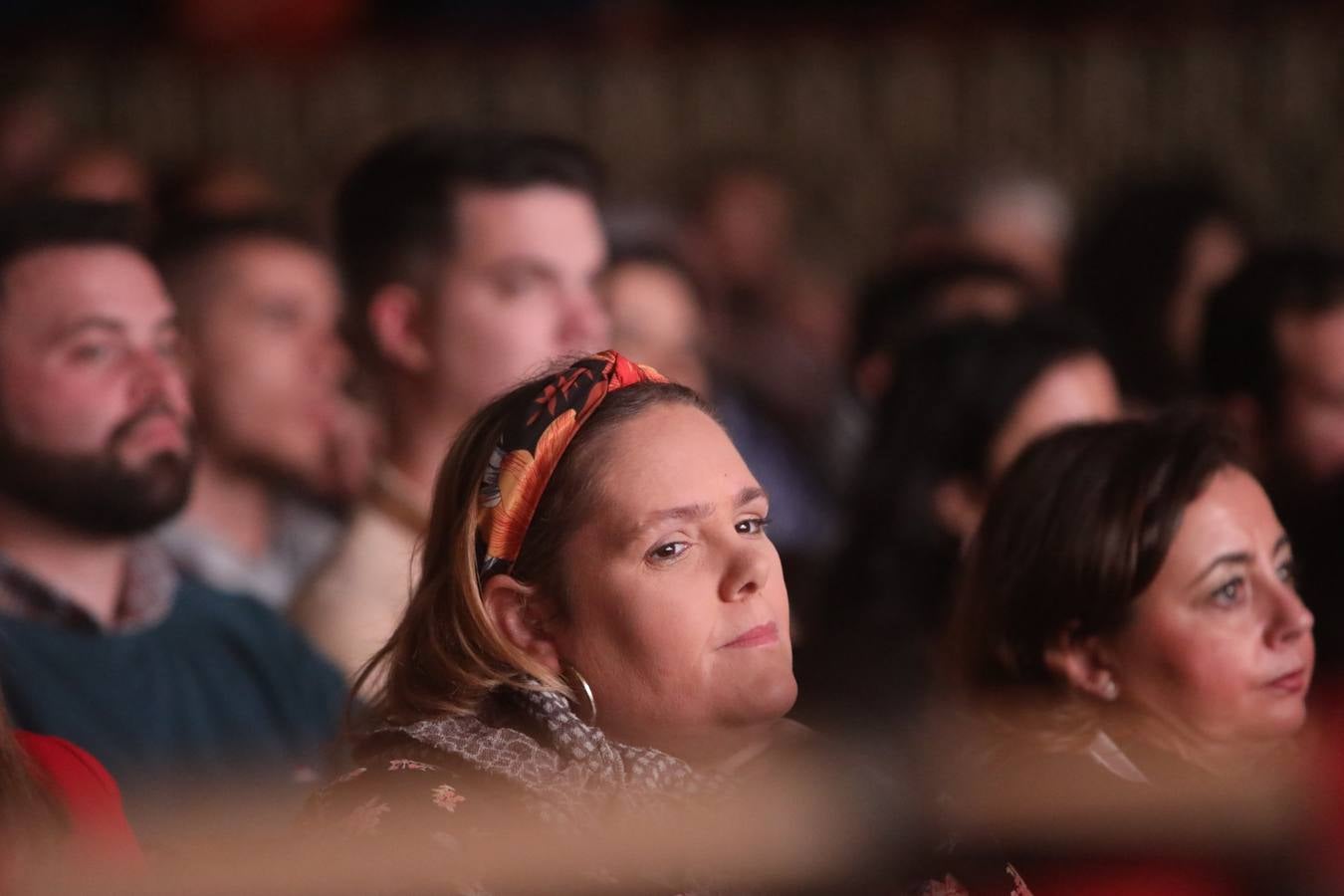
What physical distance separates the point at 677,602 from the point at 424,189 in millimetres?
1377

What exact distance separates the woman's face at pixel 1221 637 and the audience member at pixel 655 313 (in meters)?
1.68

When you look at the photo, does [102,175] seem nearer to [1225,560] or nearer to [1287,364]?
[1287,364]

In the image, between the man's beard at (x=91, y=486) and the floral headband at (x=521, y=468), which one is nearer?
the floral headband at (x=521, y=468)

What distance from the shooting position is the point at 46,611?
84.1 inches

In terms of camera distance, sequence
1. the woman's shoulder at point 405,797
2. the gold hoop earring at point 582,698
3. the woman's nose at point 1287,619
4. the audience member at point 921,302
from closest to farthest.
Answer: the woman's shoulder at point 405,797 < the gold hoop earring at point 582,698 < the woman's nose at point 1287,619 < the audience member at point 921,302

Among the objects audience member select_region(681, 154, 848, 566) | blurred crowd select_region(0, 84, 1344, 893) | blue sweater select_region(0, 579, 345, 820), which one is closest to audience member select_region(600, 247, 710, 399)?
blurred crowd select_region(0, 84, 1344, 893)

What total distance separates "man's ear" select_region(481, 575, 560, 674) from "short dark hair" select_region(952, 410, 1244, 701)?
1.76 ft

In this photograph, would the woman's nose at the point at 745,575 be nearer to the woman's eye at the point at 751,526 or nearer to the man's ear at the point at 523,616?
the woman's eye at the point at 751,526

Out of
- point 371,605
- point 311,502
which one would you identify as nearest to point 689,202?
point 311,502

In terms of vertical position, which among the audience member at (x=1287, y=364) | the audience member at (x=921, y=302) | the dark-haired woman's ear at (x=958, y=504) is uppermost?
the audience member at (x=921, y=302)

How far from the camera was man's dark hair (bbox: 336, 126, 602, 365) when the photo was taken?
8.68 feet

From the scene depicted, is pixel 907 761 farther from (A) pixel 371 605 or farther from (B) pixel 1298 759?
(A) pixel 371 605

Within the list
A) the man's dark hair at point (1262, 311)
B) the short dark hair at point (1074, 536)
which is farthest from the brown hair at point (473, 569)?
the man's dark hair at point (1262, 311)

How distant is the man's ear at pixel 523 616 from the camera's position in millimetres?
1491
